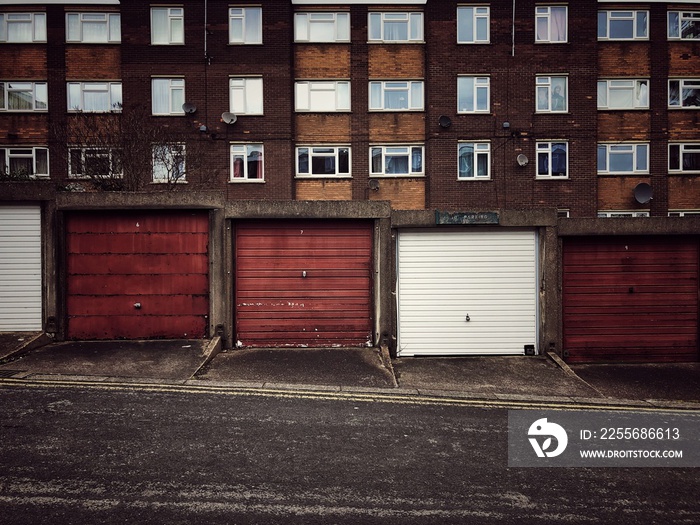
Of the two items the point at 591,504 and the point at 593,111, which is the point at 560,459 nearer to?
the point at 591,504

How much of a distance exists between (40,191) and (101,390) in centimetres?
488

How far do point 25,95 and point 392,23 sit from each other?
55.6 ft

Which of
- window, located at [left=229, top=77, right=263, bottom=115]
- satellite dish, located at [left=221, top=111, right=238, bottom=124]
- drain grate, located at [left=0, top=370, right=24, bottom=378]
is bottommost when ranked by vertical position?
drain grate, located at [left=0, top=370, right=24, bottom=378]

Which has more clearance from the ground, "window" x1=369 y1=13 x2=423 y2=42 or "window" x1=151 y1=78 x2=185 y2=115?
"window" x1=369 y1=13 x2=423 y2=42

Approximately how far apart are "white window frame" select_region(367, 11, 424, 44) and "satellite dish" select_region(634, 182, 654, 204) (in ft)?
38.9

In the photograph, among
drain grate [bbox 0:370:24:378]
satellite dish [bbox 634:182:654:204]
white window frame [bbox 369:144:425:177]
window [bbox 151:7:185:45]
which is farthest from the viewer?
white window frame [bbox 369:144:425:177]

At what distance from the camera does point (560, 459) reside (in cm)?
474

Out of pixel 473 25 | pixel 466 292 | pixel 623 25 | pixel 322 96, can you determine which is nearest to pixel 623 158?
pixel 623 25

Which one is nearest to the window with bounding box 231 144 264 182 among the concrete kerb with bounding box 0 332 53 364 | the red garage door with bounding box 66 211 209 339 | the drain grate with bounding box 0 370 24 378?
the red garage door with bounding box 66 211 209 339

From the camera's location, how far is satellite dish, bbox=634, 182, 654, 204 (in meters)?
19.7

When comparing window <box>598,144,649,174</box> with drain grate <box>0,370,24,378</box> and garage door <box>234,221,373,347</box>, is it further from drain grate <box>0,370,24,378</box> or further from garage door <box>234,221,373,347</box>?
drain grate <box>0,370,24,378</box>

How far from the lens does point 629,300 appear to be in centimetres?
932

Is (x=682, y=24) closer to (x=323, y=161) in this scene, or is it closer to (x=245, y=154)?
(x=323, y=161)

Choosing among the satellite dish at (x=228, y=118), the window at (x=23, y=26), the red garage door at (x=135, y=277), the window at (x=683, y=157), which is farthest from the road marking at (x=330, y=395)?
the window at (x=23, y=26)
